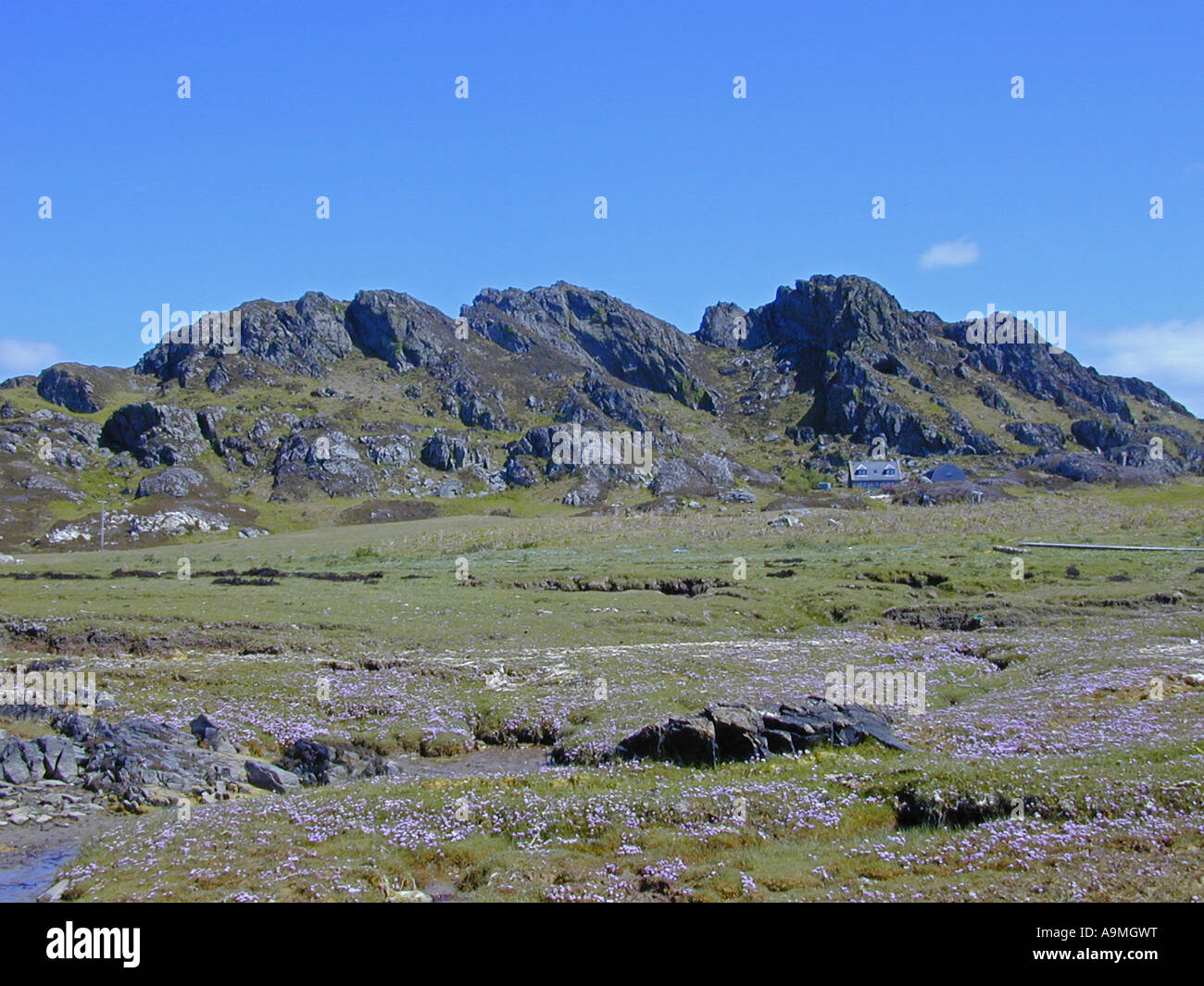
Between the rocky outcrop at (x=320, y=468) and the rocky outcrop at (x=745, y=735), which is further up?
the rocky outcrop at (x=320, y=468)

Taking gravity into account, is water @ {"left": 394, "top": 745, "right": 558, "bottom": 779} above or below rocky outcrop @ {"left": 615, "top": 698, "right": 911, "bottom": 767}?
below

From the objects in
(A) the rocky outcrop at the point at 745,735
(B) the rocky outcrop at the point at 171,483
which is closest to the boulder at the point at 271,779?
(A) the rocky outcrop at the point at 745,735

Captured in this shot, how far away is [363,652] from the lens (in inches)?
1528

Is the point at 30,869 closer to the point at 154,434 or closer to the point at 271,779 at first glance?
the point at 271,779

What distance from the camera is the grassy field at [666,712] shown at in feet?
47.2

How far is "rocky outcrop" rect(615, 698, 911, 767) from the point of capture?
878 inches

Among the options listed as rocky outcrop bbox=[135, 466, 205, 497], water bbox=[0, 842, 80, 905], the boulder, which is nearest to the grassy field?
water bbox=[0, 842, 80, 905]

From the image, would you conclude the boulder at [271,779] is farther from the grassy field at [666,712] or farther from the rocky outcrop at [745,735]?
the rocky outcrop at [745,735]

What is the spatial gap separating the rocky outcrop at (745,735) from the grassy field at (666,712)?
2.93 feet

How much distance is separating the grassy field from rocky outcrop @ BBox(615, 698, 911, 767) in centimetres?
89

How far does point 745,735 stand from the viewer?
73.4ft

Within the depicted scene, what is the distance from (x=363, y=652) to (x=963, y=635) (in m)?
29.9

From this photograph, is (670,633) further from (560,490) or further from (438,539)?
(560,490)

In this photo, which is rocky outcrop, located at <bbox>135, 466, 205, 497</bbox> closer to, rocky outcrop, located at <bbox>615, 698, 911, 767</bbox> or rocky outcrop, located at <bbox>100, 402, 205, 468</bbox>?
rocky outcrop, located at <bbox>100, 402, 205, 468</bbox>
